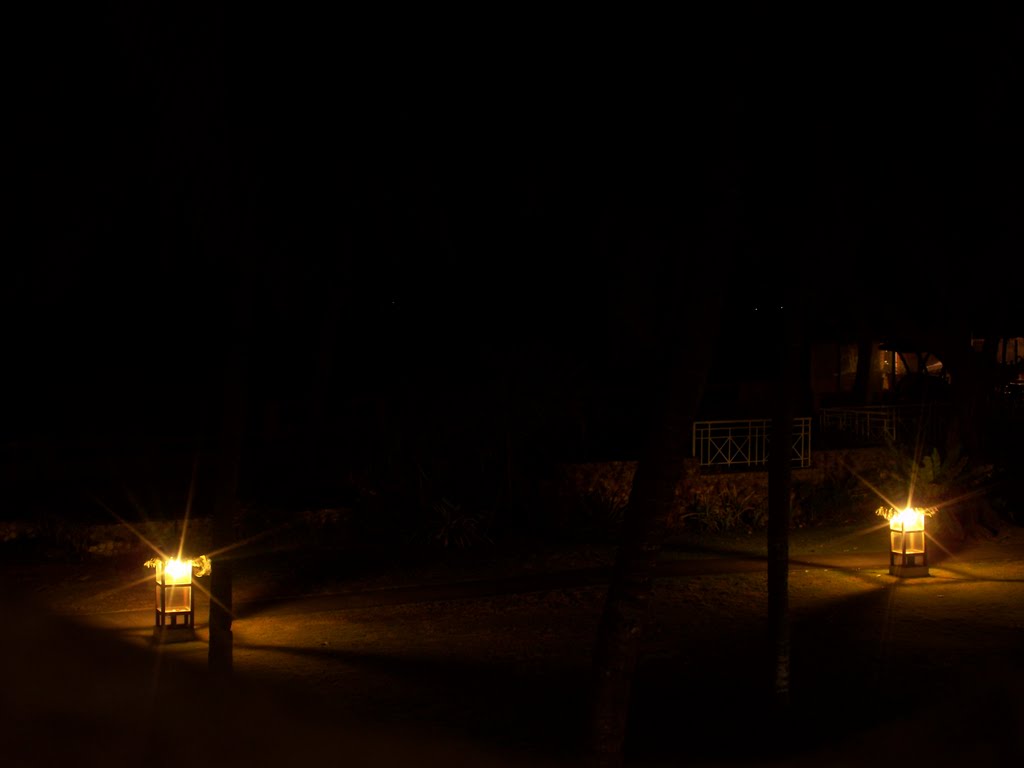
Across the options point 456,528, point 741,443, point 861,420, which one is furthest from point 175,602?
point 861,420

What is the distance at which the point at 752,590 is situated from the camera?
44.8ft

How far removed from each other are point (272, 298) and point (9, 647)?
727 cm

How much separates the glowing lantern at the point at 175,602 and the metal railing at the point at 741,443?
10.2 metres

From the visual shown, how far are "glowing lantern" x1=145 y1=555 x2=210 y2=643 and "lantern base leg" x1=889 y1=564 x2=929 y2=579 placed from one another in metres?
8.77

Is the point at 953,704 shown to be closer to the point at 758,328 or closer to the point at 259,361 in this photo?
the point at 259,361

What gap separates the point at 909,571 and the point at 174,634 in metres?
9.08

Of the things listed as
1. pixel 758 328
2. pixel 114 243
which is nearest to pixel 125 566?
pixel 114 243

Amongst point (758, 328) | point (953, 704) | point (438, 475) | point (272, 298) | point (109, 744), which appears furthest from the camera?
point (758, 328)

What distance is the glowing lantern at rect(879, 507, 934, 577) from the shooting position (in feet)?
47.1

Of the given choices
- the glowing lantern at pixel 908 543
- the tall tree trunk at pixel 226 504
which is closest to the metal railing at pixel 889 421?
the glowing lantern at pixel 908 543

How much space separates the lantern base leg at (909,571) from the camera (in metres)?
14.4

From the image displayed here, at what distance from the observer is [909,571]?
47.2 ft

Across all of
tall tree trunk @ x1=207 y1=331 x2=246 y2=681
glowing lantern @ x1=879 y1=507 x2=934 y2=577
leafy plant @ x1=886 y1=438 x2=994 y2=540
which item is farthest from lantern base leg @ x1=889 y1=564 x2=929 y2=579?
tall tree trunk @ x1=207 y1=331 x2=246 y2=681

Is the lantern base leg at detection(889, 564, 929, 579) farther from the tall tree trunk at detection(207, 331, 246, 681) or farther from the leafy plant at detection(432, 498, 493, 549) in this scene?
the tall tree trunk at detection(207, 331, 246, 681)
